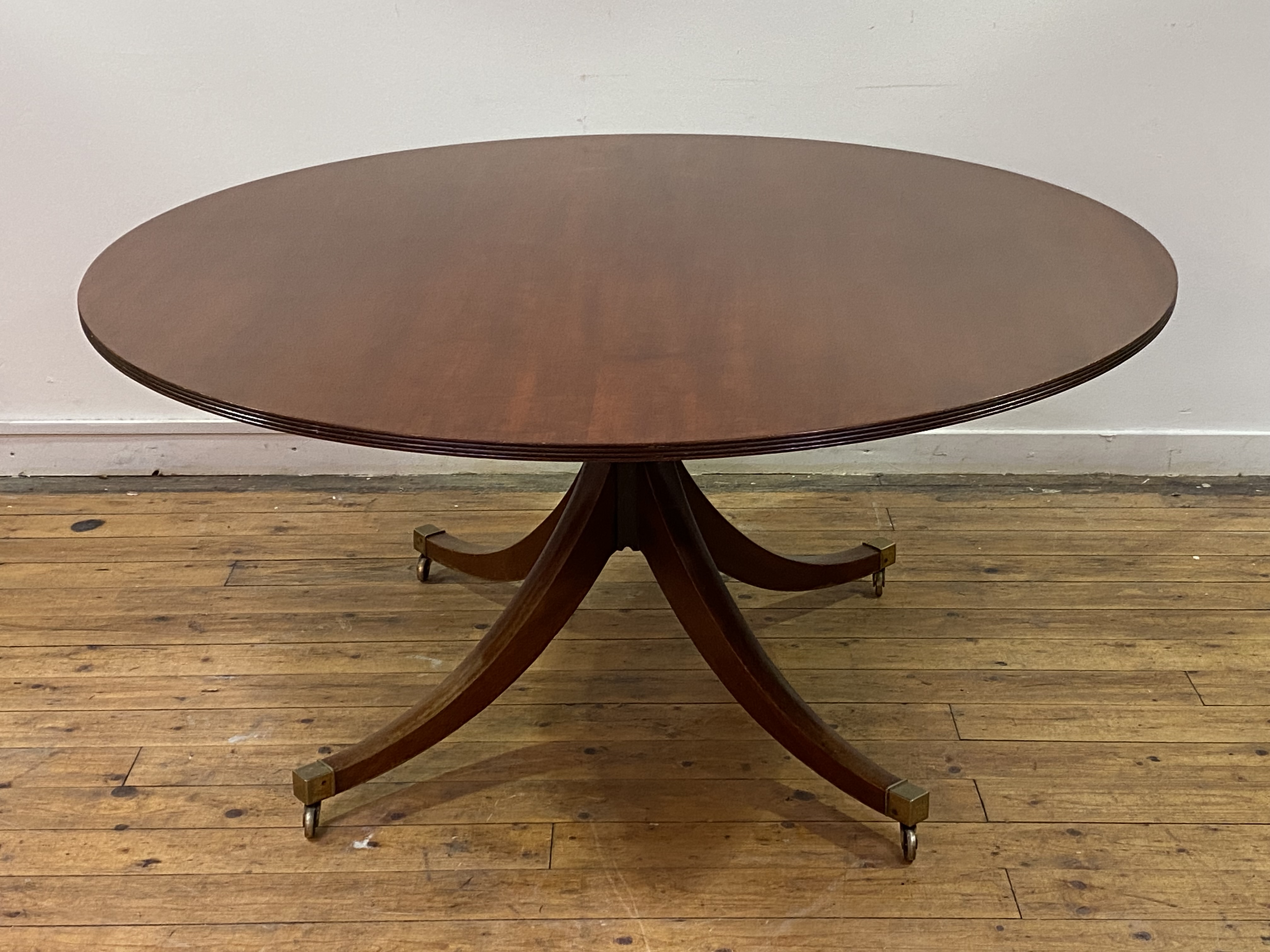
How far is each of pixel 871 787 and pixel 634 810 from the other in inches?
12.7

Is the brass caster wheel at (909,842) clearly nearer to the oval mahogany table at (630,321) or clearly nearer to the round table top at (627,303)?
the oval mahogany table at (630,321)

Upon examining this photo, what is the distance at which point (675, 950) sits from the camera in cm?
139

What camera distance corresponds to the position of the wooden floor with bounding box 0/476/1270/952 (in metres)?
1.45

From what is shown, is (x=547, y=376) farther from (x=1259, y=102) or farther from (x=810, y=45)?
(x=1259, y=102)

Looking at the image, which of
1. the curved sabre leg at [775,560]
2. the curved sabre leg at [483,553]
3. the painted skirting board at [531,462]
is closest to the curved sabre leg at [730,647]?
the curved sabre leg at [775,560]

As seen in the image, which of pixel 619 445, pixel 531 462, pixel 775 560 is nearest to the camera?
pixel 619 445

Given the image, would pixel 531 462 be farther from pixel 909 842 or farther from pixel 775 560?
pixel 909 842

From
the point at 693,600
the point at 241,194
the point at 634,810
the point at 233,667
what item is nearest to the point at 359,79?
the point at 241,194

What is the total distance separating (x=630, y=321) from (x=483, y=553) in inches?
38.0

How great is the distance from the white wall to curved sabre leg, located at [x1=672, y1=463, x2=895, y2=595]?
2.62ft

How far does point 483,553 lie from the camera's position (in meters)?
2.09

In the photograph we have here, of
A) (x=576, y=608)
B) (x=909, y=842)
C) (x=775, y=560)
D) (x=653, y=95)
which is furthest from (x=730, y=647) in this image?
(x=653, y=95)

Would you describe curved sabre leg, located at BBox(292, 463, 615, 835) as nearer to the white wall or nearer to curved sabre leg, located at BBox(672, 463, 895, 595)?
curved sabre leg, located at BBox(672, 463, 895, 595)

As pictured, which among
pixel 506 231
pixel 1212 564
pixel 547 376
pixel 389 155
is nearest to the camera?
pixel 547 376
